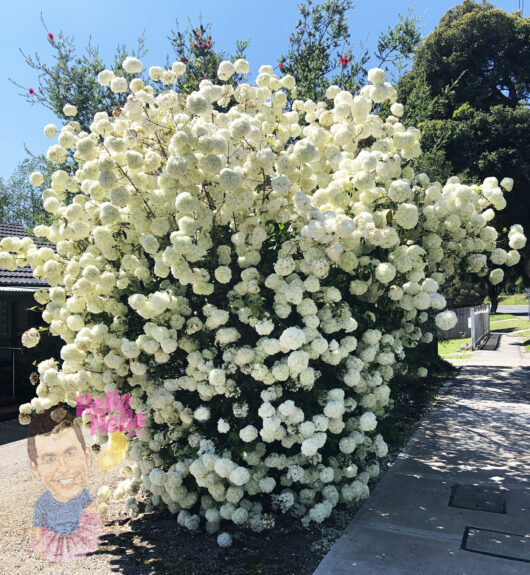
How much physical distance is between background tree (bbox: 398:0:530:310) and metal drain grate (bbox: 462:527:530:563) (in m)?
9.23

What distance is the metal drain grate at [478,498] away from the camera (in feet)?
14.9

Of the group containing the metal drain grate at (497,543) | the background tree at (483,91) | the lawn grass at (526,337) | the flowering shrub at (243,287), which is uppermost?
the background tree at (483,91)

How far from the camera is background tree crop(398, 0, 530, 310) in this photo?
1238 centimetres

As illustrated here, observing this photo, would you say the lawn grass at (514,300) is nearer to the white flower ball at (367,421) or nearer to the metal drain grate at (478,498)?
the metal drain grate at (478,498)

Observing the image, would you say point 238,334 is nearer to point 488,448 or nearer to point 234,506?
point 234,506

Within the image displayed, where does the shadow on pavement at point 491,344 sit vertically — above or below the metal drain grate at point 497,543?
below

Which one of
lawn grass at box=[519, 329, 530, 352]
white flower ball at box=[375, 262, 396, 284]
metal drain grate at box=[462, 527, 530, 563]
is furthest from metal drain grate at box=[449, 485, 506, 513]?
lawn grass at box=[519, 329, 530, 352]

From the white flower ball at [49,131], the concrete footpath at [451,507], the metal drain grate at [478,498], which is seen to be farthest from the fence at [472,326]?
the white flower ball at [49,131]

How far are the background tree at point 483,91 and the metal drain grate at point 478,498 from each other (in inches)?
331

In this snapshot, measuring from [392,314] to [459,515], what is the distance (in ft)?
5.94


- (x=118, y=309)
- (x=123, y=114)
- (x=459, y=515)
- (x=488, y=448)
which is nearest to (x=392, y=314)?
(x=459, y=515)

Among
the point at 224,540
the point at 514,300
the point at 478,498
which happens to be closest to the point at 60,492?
the point at 224,540

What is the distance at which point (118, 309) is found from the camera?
399cm

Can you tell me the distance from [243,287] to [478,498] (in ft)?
9.73
